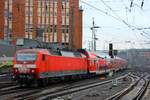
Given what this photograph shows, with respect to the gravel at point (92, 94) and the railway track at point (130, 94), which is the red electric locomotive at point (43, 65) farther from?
the railway track at point (130, 94)

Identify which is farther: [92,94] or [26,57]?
[26,57]

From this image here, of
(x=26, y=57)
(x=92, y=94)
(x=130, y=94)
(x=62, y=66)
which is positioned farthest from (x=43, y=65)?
(x=130, y=94)

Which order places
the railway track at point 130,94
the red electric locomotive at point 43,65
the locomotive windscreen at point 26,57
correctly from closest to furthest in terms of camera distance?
the railway track at point 130,94 → the red electric locomotive at point 43,65 → the locomotive windscreen at point 26,57

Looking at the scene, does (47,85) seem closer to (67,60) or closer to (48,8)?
(67,60)

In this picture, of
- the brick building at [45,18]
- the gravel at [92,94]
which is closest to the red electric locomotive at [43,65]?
the gravel at [92,94]

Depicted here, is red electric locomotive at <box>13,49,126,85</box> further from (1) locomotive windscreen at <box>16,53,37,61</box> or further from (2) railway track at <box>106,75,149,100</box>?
(2) railway track at <box>106,75,149,100</box>

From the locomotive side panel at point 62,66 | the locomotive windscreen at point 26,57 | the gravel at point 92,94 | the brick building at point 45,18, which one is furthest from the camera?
the brick building at point 45,18

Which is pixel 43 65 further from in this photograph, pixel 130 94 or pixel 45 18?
pixel 45 18

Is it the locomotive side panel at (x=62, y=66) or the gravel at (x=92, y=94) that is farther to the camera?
the locomotive side panel at (x=62, y=66)

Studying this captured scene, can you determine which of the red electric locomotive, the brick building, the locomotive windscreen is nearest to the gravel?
the red electric locomotive

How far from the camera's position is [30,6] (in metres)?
110

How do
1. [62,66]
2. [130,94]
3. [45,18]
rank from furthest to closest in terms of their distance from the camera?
[45,18]
[62,66]
[130,94]

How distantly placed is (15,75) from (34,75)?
1557 mm

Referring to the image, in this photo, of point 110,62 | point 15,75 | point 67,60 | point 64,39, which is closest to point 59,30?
point 64,39
